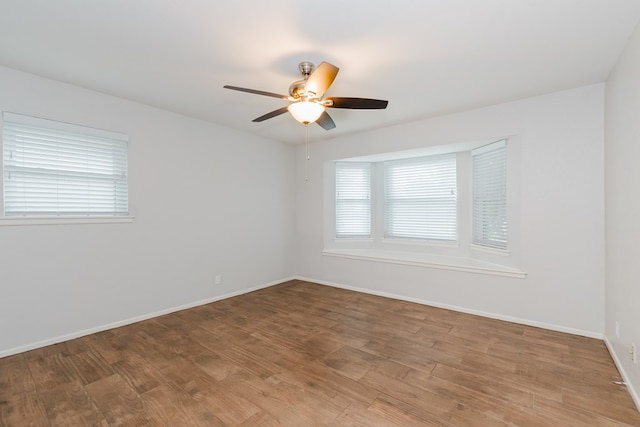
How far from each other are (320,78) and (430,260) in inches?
120

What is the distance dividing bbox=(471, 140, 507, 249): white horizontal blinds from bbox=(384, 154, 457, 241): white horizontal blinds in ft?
1.16

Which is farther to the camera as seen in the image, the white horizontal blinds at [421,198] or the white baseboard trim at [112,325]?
the white horizontal blinds at [421,198]

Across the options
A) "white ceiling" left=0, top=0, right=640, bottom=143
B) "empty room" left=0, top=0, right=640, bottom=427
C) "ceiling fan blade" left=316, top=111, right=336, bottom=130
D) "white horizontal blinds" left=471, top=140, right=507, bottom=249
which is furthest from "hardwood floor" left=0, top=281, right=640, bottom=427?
"white ceiling" left=0, top=0, right=640, bottom=143

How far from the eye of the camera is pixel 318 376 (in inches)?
88.1

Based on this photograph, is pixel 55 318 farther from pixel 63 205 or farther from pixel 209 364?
pixel 209 364

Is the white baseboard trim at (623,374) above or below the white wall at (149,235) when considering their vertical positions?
below

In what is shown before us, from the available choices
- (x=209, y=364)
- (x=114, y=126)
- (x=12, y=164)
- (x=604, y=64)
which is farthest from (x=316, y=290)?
(x=604, y=64)

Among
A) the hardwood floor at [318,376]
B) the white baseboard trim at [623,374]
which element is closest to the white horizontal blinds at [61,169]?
the hardwood floor at [318,376]

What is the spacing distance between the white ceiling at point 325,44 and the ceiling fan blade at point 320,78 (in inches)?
9.8

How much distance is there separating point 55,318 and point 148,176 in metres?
1.67

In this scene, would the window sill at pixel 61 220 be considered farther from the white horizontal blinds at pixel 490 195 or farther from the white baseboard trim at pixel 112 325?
the white horizontal blinds at pixel 490 195

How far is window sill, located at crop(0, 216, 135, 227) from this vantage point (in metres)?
2.55

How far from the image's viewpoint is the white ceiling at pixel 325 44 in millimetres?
1784

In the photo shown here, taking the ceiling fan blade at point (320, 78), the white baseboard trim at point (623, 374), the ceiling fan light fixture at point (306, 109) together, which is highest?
the ceiling fan blade at point (320, 78)
